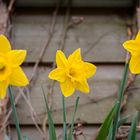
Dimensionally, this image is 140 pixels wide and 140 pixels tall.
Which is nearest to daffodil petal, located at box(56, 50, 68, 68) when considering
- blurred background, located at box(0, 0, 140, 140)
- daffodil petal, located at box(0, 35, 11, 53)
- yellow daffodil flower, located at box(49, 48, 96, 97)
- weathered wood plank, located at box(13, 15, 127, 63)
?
yellow daffodil flower, located at box(49, 48, 96, 97)

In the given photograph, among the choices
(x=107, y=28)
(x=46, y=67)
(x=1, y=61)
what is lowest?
(x=46, y=67)

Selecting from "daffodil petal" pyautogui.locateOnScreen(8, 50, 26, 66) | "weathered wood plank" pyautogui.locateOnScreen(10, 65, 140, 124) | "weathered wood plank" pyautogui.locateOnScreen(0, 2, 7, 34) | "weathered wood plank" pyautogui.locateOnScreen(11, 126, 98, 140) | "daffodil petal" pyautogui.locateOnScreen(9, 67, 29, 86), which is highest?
"daffodil petal" pyautogui.locateOnScreen(8, 50, 26, 66)

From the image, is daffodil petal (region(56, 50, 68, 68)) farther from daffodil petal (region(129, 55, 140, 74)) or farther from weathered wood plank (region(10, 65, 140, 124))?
weathered wood plank (region(10, 65, 140, 124))

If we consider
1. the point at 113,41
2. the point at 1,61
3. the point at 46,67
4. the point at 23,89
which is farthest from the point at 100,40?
the point at 1,61

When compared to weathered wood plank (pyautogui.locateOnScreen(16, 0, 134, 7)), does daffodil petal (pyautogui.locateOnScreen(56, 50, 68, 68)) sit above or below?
above

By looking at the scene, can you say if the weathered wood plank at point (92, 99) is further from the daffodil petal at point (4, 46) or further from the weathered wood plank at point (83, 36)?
the daffodil petal at point (4, 46)

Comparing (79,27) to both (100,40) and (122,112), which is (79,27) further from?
(122,112)
